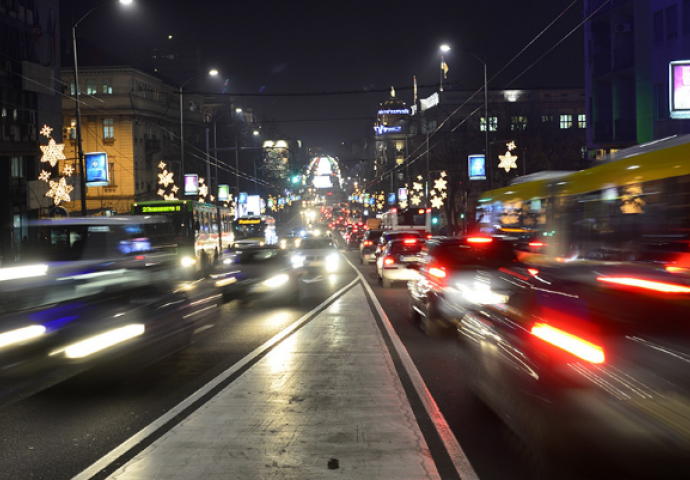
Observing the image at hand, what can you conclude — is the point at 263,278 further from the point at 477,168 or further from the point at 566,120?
the point at 566,120

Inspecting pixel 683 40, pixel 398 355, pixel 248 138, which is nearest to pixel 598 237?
pixel 398 355

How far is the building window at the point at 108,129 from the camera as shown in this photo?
215 feet

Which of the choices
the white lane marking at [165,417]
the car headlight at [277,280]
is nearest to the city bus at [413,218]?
the car headlight at [277,280]

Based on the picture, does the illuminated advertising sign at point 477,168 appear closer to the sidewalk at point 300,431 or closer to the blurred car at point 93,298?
the blurred car at point 93,298

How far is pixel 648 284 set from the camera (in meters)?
3.95

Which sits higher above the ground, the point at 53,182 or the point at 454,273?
the point at 53,182

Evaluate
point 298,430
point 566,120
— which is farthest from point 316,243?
point 566,120

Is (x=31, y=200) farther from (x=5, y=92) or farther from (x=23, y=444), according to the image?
(x=23, y=444)

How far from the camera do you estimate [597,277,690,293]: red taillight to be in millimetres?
3693

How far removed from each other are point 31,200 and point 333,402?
1565 inches

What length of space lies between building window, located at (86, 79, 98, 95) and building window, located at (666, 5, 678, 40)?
49.9 metres

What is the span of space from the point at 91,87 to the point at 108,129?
4502 millimetres

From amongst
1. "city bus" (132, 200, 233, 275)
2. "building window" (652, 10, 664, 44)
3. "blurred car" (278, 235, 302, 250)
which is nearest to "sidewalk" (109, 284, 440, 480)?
"city bus" (132, 200, 233, 275)

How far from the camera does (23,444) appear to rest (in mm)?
6066
